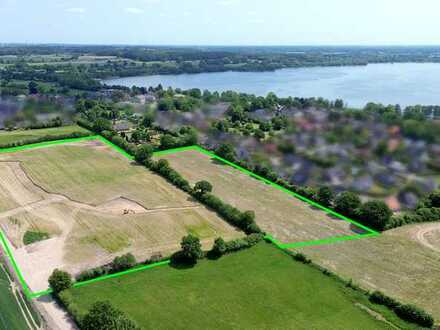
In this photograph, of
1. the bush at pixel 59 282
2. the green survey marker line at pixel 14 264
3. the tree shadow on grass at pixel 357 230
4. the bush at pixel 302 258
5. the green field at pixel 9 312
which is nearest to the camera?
the green field at pixel 9 312

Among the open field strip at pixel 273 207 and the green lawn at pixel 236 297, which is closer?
the green lawn at pixel 236 297

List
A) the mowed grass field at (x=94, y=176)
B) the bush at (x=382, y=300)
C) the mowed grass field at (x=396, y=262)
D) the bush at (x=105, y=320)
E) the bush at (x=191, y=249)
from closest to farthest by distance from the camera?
the bush at (x=105, y=320), the bush at (x=382, y=300), the mowed grass field at (x=396, y=262), the bush at (x=191, y=249), the mowed grass field at (x=94, y=176)

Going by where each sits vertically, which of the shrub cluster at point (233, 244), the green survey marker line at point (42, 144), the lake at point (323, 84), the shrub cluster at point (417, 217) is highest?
the lake at point (323, 84)

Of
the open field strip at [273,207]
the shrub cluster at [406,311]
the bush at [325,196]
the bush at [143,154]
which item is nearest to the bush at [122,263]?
the open field strip at [273,207]

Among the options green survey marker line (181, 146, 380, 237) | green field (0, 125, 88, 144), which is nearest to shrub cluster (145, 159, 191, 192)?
green survey marker line (181, 146, 380, 237)

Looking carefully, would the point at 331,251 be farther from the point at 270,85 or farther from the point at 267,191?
the point at 270,85

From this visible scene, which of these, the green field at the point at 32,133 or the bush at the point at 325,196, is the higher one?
the green field at the point at 32,133

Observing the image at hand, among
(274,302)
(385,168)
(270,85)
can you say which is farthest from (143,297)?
(270,85)

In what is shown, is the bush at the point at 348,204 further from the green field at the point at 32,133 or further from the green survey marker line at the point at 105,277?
the green field at the point at 32,133
